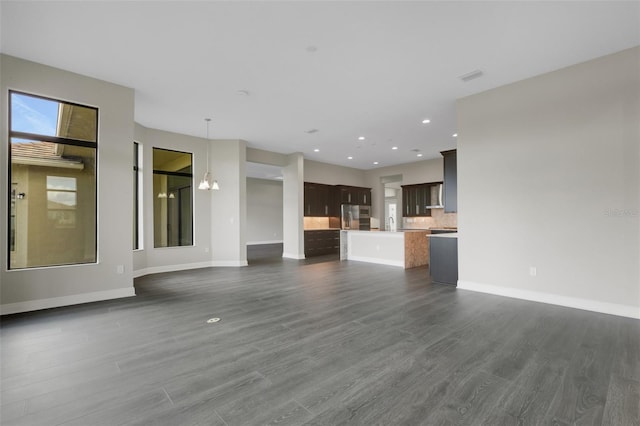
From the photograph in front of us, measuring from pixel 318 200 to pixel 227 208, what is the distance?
11.9ft

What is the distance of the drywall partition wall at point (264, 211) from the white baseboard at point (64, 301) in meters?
9.24

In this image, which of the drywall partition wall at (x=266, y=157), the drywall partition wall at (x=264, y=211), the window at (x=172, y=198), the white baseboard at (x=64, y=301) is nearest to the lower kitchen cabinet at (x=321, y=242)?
the drywall partition wall at (x=266, y=157)

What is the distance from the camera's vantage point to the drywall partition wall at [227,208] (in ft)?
24.3

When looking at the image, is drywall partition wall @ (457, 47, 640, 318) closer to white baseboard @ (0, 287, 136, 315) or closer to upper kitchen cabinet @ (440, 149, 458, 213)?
upper kitchen cabinet @ (440, 149, 458, 213)

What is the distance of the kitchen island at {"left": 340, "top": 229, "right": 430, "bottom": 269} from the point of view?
7281 millimetres

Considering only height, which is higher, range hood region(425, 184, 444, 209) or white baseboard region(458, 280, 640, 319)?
range hood region(425, 184, 444, 209)

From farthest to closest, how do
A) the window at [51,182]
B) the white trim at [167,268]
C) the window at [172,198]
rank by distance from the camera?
the window at [172,198] → the white trim at [167,268] → the window at [51,182]

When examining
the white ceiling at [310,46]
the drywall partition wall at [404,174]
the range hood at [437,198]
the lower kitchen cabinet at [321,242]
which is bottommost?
the lower kitchen cabinet at [321,242]

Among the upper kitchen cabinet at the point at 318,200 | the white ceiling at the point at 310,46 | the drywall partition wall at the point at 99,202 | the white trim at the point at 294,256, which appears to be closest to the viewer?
the white ceiling at the point at 310,46

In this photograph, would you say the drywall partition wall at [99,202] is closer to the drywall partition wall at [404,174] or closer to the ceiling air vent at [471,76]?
the ceiling air vent at [471,76]

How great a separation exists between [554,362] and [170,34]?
4953mm

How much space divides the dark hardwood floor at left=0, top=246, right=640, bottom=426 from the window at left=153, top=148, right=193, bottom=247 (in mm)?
2861

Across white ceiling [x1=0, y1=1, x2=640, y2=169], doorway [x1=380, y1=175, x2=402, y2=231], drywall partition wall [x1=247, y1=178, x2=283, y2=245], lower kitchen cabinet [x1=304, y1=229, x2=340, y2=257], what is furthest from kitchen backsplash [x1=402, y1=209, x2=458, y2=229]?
drywall partition wall [x1=247, y1=178, x2=283, y2=245]

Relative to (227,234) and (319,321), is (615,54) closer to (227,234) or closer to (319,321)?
(319,321)
